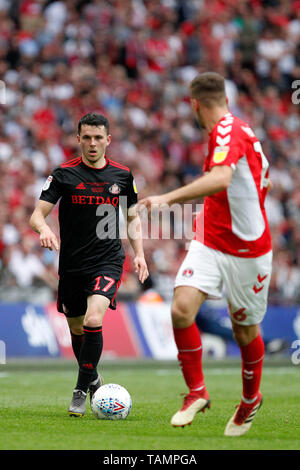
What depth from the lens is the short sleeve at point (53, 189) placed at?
8.35 metres

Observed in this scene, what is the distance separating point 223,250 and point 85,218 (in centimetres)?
216

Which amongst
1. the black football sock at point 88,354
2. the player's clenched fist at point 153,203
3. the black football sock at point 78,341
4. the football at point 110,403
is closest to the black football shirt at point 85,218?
the black football sock at point 88,354

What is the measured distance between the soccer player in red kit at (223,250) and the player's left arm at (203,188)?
27cm

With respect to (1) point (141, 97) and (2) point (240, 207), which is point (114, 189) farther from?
(1) point (141, 97)

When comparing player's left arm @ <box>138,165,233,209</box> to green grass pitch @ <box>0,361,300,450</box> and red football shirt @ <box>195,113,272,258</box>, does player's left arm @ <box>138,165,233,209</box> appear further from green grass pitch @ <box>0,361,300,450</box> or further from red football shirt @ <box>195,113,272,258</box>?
green grass pitch @ <box>0,361,300,450</box>

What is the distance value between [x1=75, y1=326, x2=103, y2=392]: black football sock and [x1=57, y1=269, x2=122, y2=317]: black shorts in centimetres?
34

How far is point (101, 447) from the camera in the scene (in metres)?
6.01

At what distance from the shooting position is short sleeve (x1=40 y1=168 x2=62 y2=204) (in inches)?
329

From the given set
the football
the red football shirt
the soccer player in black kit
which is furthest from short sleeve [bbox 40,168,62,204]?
the red football shirt

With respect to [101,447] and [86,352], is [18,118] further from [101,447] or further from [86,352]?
[101,447]

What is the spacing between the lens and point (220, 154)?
6383 mm

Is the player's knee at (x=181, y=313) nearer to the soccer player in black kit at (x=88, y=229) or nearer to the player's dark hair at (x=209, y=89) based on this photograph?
the player's dark hair at (x=209, y=89)

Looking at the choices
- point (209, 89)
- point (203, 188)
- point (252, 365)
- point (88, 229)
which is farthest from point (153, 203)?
point (88, 229)

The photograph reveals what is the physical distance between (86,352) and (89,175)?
5.44 ft
